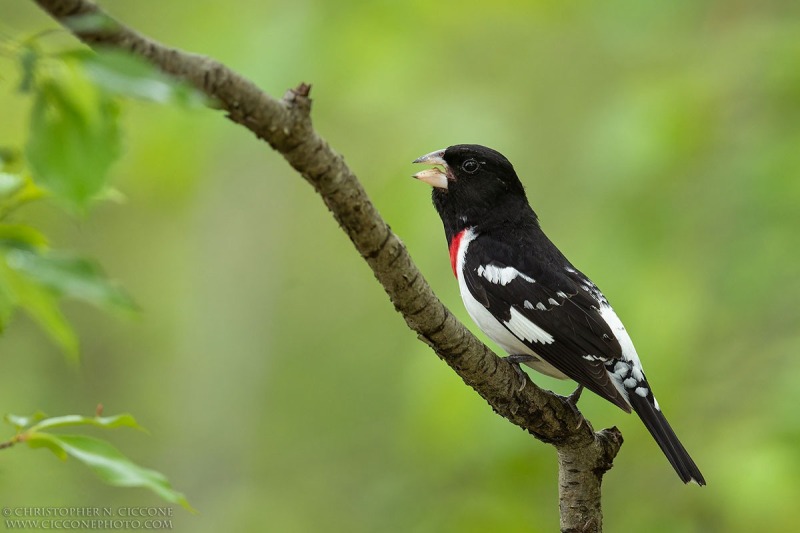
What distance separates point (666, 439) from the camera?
3199mm

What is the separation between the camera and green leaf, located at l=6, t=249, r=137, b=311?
1.04 m

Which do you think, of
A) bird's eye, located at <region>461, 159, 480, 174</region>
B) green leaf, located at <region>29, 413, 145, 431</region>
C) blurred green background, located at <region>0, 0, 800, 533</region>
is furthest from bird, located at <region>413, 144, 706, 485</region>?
green leaf, located at <region>29, 413, 145, 431</region>

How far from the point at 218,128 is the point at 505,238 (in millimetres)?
1705

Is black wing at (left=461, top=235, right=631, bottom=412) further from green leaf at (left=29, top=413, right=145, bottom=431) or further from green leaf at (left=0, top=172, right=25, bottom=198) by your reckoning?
green leaf at (left=0, top=172, right=25, bottom=198)

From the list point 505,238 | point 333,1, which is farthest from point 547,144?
point 505,238

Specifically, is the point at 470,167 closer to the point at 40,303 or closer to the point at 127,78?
the point at 40,303

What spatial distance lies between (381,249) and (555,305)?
1.69 m

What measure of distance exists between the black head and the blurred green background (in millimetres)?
250

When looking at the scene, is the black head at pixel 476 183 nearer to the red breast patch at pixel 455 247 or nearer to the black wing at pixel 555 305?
the red breast patch at pixel 455 247

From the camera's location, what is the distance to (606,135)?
4.13m

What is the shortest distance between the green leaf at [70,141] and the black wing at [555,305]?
2534mm

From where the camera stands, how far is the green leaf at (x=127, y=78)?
36.7 inches

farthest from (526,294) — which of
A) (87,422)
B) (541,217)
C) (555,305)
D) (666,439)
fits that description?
(541,217)

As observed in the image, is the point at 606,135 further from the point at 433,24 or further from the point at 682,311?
the point at 433,24
